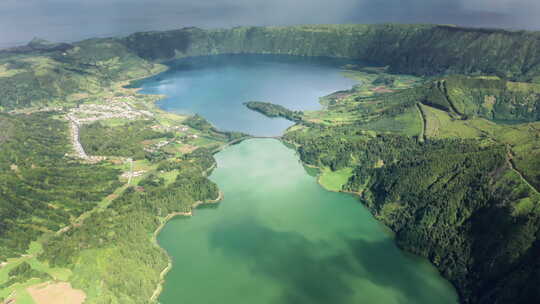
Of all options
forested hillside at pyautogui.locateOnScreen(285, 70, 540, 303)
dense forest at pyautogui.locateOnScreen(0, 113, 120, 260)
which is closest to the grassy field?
forested hillside at pyautogui.locateOnScreen(285, 70, 540, 303)

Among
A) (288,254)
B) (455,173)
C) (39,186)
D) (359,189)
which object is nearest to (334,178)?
(359,189)

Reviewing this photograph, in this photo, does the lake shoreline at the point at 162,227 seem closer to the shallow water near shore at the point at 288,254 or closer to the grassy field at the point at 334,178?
the shallow water near shore at the point at 288,254

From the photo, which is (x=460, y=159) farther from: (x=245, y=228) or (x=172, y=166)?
(x=172, y=166)

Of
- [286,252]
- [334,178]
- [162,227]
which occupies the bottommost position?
[162,227]

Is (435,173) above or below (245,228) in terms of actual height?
above

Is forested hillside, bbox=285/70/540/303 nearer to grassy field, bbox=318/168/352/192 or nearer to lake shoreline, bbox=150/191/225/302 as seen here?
grassy field, bbox=318/168/352/192

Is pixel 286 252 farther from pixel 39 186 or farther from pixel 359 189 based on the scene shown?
pixel 39 186

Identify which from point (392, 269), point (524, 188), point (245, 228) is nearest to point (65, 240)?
point (245, 228)

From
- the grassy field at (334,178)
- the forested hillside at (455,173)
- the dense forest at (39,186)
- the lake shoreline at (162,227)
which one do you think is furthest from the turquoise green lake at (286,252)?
the dense forest at (39,186)
